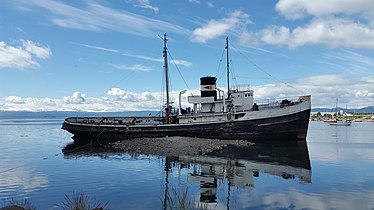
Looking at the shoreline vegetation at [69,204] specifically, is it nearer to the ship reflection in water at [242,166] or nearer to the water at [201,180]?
the water at [201,180]

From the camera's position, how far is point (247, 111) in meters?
34.0

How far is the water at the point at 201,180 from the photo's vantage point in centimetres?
1255

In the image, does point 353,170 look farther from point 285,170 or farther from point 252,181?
point 252,181

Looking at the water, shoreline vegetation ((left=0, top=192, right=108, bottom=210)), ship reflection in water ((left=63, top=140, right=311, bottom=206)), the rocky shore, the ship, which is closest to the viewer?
shoreline vegetation ((left=0, top=192, right=108, bottom=210))

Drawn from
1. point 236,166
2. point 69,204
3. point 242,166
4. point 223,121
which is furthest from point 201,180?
point 223,121

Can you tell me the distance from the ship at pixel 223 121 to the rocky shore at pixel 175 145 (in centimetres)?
141

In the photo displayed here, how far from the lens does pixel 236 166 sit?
20734 millimetres

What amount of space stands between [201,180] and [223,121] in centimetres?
1768

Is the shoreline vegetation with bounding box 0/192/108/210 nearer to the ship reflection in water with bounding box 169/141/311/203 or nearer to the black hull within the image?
the ship reflection in water with bounding box 169/141/311/203

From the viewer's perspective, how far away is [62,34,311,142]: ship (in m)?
33.6

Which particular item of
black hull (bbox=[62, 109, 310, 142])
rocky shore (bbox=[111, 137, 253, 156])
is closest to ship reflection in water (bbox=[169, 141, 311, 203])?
rocky shore (bbox=[111, 137, 253, 156])

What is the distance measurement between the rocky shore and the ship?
1.41 metres

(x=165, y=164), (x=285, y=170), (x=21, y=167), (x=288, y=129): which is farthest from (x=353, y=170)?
(x=21, y=167)

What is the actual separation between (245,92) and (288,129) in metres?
5.94
